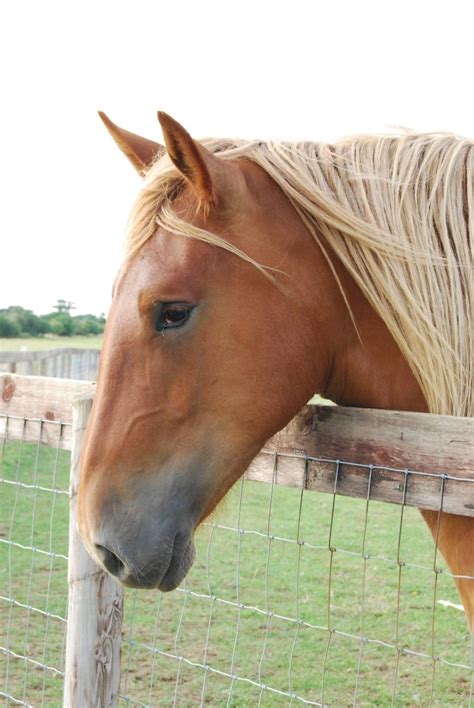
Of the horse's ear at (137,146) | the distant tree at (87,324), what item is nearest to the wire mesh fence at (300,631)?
the horse's ear at (137,146)

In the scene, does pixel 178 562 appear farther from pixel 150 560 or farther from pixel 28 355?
pixel 28 355

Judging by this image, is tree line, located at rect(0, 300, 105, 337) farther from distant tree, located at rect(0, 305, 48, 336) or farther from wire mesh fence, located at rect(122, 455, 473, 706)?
wire mesh fence, located at rect(122, 455, 473, 706)

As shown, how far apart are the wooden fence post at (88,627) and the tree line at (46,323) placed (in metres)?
37.4

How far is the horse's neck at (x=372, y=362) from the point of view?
6.59ft

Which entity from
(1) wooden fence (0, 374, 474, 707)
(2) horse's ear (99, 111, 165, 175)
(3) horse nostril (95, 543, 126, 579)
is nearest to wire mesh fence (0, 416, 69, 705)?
(1) wooden fence (0, 374, 474, 707)

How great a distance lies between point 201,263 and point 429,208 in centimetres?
68

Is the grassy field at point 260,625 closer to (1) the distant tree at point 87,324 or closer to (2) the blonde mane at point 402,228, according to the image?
(2) the blonde mane at point 402,228

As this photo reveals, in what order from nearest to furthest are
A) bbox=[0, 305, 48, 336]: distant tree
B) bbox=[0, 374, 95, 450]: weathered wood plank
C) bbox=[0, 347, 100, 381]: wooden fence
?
1. bbox=[0, 374, 95, 450]: weathered wood plank
2. bbox=[0, 347, 100, 381]: wooden fence
3. bbox=[0, 305, 48, 336]: distant tree

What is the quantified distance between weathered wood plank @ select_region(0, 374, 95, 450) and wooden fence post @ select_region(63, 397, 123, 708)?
0.35 m

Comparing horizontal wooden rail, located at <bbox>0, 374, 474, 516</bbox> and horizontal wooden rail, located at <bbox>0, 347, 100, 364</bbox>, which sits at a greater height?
horizontal wooden rail, located at <bbox>0, 374, 474, 516</bbox>

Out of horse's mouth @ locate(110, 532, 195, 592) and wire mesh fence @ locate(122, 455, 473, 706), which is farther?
wire mesh fence @ locate(122, 455, 473, 706)

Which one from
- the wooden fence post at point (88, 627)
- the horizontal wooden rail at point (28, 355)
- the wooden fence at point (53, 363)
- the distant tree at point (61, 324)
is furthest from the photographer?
the distant tree at point (61, 324)

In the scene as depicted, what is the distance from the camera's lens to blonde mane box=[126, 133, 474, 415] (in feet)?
6.30

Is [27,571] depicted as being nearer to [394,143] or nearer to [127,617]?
[127,617]
